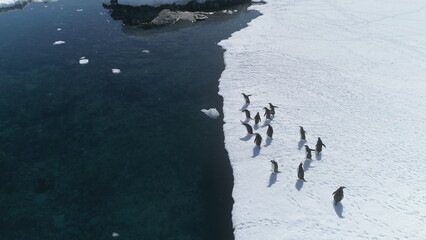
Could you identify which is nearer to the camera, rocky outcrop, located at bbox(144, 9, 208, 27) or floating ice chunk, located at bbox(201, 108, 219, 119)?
floating ice chunk, located at bbox(201, 108, 219, 119)

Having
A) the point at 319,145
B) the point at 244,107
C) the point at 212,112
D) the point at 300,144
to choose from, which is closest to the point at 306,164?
the point at 319,145

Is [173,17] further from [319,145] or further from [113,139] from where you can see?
[319,145]

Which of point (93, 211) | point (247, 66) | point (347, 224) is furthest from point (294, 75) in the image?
point (93, 211)

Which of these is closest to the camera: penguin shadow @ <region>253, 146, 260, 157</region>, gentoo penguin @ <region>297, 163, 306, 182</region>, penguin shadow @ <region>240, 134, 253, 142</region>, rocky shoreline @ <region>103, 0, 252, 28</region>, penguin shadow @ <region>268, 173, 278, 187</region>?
gentoo penguin @ <region>297, 163, 306, 182</region>

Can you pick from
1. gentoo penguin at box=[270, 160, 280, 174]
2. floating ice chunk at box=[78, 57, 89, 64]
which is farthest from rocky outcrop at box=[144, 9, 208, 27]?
gentoo penguin at box=[270, 160, 280, 174]

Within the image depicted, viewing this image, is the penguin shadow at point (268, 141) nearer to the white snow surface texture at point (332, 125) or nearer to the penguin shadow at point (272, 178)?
the white snow surface texture at point (332, 125)

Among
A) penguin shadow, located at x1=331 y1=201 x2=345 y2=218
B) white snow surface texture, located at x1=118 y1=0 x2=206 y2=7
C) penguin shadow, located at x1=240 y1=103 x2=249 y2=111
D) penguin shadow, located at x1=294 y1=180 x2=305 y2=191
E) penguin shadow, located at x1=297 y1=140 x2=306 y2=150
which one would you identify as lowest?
penguin shadow, located at x1=331 y1=201 x2=345 y2=218

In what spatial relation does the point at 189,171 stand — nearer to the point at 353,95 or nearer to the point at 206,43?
the point at 353,95

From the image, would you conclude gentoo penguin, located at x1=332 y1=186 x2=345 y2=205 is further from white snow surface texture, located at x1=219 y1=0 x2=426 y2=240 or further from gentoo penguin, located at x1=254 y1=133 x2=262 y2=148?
gentoo penguin, located at x1=254 y1=133 x2=262 y2=148
